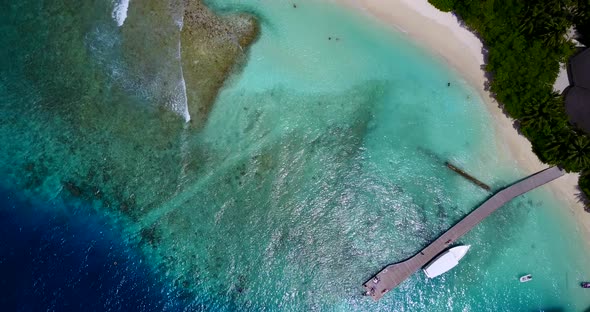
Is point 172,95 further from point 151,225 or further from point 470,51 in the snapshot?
point 470,51

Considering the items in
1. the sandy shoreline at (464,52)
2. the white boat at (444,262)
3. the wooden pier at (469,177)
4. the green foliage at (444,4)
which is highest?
the green foliage at (444,4)

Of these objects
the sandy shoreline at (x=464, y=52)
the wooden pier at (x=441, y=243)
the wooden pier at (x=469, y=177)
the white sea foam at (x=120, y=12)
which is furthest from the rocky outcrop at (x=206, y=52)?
the wooden pier at (x=469, y=177)

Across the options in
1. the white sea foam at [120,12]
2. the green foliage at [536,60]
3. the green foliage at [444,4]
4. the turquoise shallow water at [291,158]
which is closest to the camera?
the green foliage at [536,60]

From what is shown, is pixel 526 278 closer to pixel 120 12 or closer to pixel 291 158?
pixel 291 158

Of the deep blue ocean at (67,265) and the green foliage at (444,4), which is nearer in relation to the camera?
the green foliage at (444,4)

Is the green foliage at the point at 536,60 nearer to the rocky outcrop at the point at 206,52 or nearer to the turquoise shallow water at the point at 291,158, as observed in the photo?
the turquoise shallow water at the point at 291,158

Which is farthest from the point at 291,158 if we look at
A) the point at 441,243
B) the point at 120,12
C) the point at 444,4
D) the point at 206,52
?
the point at 120,12

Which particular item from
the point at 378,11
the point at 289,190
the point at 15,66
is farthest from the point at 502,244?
the point at 15,66

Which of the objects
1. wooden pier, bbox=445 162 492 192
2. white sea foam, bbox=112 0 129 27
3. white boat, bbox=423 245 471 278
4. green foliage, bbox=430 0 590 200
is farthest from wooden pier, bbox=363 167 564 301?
white sea foam, bbox=112 0 129 27
